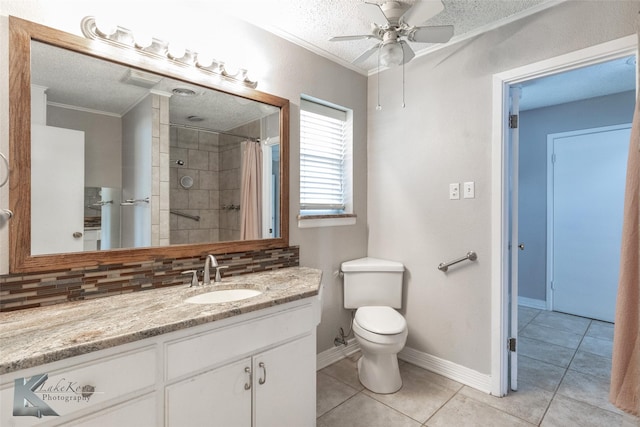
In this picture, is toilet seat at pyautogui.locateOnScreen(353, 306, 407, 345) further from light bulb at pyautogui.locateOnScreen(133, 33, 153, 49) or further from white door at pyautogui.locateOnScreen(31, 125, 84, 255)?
light bulb at pyautogui.locateOnScreen(133, 33, 153, 49)

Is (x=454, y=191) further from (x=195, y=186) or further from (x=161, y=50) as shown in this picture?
(x=161, y=50)

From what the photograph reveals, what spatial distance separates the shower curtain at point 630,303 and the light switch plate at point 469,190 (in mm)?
836

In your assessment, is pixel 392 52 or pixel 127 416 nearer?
pixel 127 416

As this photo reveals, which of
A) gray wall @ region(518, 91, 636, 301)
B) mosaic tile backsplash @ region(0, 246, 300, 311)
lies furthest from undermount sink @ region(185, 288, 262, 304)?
gray wall @ region(518, 91, 636, 301)

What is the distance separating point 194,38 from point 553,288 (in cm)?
440

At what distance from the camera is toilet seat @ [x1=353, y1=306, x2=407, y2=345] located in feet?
6.32

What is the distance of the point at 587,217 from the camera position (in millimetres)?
3387

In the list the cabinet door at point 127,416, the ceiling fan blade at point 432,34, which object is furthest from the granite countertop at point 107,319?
the ceiling fan blade at point 432,34

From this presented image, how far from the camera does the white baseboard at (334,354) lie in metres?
2.36

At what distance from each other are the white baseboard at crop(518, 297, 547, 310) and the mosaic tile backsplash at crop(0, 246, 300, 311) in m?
3.71

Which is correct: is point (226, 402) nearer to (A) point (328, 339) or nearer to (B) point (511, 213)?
(A) point (328, 339)

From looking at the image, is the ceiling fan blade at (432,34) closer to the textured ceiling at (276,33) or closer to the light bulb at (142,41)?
the textured ceiling at (276,33)

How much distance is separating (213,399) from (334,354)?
56.9 inches

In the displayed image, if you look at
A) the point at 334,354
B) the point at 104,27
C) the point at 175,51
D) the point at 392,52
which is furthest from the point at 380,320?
the point at 104,27
